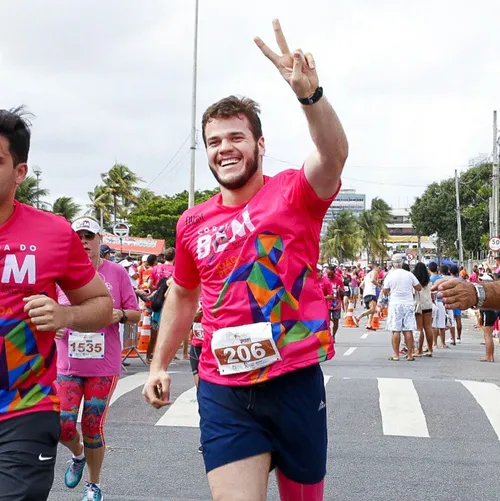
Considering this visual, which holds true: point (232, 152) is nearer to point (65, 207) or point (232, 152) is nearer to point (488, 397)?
point (488, 397)

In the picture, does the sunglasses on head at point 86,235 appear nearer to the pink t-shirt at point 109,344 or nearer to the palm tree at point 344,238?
the pink t-shirt at point 109,344

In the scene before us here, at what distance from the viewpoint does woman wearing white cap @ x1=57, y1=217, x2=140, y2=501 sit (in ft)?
19.6

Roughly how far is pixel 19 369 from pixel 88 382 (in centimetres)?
267

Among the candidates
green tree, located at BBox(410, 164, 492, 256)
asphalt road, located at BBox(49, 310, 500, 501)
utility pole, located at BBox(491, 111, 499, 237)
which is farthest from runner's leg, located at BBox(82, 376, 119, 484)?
green tree, located at BBox(410, 164, 492, 256)

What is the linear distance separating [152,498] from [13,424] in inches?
117

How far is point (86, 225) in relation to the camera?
20.3 ft

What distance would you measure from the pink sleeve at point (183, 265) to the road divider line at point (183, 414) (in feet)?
15.8

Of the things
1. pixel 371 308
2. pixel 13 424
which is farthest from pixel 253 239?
pixel 371 308

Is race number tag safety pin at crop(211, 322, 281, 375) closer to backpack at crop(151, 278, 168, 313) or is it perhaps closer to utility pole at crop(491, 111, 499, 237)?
backpack at crop(151, 278, 168, 313)

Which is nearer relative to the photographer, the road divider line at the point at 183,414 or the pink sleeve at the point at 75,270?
the pink sleeve at the point at 75,270

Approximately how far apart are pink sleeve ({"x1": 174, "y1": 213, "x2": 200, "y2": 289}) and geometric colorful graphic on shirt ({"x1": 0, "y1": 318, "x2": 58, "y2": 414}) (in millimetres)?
989

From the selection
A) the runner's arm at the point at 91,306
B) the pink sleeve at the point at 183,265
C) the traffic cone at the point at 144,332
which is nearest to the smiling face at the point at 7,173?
the runner's arm at the point at 91,306

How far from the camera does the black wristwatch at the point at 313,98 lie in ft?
11.3

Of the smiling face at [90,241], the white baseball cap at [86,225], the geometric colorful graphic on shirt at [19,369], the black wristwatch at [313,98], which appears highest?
the black wristwatch at [313,98]
